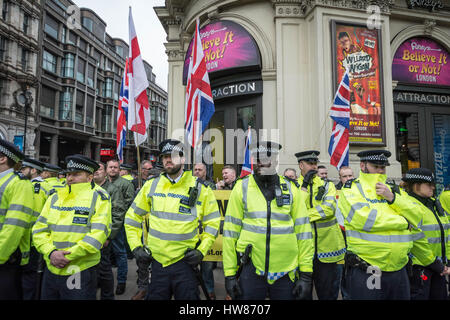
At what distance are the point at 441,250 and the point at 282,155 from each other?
6066mm

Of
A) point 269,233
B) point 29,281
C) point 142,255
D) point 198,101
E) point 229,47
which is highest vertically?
point 229,47

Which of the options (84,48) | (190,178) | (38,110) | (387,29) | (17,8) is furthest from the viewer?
(84,48)

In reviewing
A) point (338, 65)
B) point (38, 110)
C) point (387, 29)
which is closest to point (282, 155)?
point (338, 65)

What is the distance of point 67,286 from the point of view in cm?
282

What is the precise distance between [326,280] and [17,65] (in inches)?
1193

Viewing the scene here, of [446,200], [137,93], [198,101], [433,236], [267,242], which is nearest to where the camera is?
[267,242]

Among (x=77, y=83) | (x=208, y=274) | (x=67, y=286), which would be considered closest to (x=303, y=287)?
(x=67, y=286)

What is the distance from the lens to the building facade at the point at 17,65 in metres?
23.2

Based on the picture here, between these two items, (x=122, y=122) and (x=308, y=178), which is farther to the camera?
(x=122, y=122)

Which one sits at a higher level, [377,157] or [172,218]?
[377,157]

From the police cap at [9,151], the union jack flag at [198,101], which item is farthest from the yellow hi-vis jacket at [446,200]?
the police cap at [9,151]

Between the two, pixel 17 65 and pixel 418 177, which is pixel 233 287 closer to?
pixel 418 177

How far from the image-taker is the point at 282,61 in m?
9.52

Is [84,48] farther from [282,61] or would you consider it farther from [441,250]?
[441,250]
